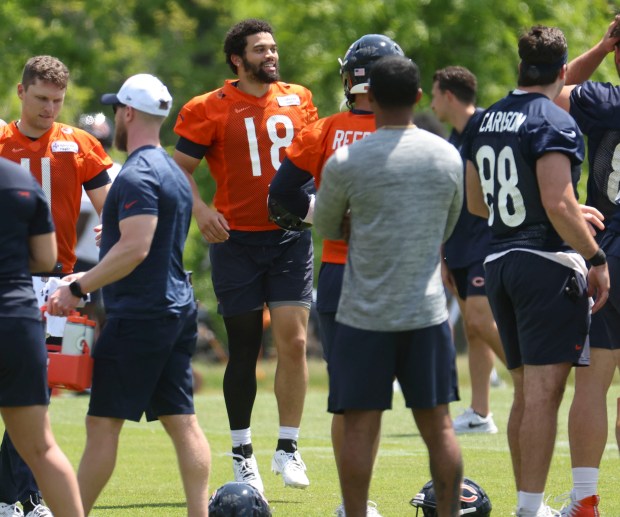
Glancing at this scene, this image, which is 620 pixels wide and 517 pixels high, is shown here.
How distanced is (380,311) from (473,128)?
1.55 metres

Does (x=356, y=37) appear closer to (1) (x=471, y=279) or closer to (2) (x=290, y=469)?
(1) (x=471, y=279)

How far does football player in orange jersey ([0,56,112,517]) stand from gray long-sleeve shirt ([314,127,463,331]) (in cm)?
239

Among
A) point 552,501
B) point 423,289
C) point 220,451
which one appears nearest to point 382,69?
point 423,289

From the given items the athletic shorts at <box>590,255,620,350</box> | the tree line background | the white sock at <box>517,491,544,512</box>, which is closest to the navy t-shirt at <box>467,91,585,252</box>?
the athletic shorts at <box>590,255,620,350</box>

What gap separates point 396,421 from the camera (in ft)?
42.8

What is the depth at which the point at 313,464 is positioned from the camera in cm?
1011

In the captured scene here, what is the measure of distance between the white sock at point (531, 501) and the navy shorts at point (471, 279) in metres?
4.60

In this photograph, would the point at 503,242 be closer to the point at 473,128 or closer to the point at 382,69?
the point at 473,128

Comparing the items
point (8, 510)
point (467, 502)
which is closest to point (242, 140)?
point (8, 510)

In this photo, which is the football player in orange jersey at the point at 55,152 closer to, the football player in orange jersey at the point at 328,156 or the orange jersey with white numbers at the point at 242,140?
the orange jersey with white numbers at the point at 242,140

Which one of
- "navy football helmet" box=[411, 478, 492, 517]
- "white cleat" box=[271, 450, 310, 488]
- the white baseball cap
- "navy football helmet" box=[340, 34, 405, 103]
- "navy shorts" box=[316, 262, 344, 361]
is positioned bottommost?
"white cleat" box=[271, 450, 310, 488]

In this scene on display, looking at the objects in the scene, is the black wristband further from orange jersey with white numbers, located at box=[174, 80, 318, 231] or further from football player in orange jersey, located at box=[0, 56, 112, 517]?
football player in orange jersey, located at box=[0, 56, 112, 517]

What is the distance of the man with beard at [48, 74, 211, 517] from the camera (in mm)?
6297

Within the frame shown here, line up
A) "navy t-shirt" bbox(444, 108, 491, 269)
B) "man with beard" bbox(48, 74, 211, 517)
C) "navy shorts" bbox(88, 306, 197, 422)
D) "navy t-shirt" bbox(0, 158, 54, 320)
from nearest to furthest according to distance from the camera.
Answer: "navy t-shirt" bbox(0, 158, 54, 320) → "man with beard" bbox(48, 74, 211, 517) → "navy shorts" bbox(88, 306, 197, 422) → "navy t-shirt" bbox(444, 108, 491, 269)
